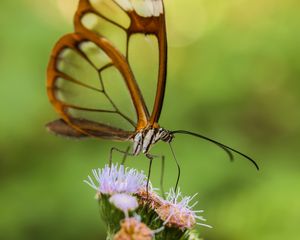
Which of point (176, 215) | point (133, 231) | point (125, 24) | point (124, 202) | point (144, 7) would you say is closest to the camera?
point (133, 231)

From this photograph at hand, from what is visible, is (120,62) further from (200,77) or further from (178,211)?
(200,77)

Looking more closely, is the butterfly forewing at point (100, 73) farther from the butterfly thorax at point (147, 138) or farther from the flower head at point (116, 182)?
the flower head at point (116, 182)

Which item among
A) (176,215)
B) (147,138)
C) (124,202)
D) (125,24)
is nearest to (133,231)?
(124,202)

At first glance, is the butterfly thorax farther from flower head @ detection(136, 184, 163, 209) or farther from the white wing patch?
the white wing patch

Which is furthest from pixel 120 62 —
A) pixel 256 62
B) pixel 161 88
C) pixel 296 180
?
pixel 256 62

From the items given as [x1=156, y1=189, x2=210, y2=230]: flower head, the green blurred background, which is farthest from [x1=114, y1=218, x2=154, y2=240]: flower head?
the green blurred background

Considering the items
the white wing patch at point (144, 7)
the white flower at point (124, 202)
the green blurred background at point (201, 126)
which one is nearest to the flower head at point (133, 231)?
the white flower at point (124, 202)

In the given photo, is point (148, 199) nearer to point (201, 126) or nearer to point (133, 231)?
point (133, 231)
